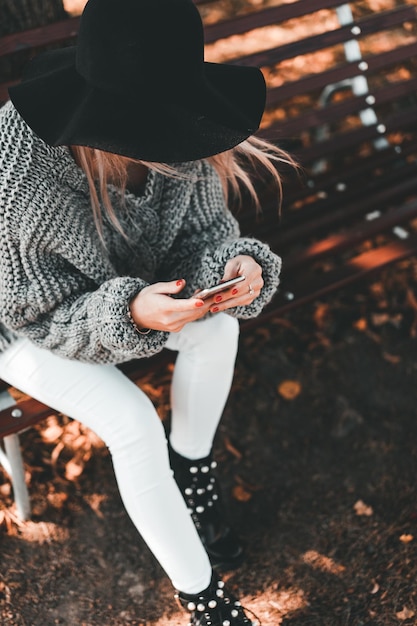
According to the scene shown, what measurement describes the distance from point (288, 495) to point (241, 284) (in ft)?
3.47

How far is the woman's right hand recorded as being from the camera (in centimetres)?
185

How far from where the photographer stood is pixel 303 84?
118 inches

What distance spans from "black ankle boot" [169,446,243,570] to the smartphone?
70 cm

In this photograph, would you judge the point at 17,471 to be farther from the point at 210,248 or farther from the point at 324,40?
the point at 324,40

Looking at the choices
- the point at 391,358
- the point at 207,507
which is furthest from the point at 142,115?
the point at 391,358

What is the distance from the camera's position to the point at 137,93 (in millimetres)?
1637

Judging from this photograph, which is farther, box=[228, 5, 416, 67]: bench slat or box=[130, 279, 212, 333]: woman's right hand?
box=[228, 5, 416, 67]: bench slat

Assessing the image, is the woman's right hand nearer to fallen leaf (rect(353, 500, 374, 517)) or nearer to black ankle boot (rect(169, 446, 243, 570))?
black ankle boot (rect(169, 446, 243, 570))

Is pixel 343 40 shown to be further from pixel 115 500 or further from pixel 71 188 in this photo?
pixel 115 500

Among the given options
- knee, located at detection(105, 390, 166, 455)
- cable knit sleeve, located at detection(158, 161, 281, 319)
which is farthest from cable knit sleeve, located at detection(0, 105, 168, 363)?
cable knit sleeve, located at detection(158, 161, 281, 319)

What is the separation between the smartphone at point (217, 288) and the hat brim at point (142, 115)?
13.2 inches

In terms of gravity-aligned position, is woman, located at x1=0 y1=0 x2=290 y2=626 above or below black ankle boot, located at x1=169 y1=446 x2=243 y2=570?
above

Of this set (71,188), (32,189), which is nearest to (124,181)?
(71,188)

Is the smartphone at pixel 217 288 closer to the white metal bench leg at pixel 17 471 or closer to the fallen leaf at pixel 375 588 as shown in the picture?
the white metal bench leg at pixel 17 471
